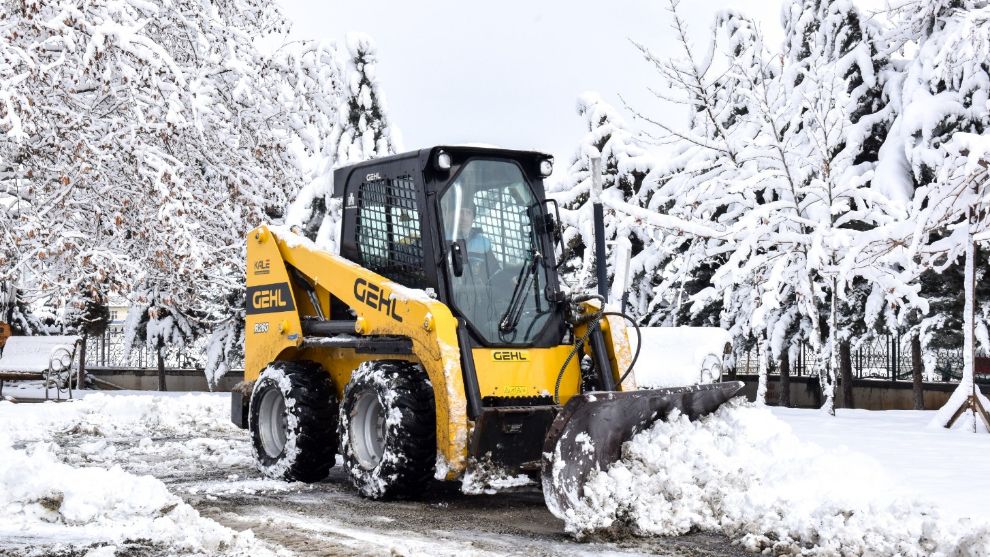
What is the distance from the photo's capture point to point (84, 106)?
1343 cm

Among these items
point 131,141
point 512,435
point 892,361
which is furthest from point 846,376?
point 512,435

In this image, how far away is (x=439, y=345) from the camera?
21.9 ft

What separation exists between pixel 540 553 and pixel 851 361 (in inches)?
564

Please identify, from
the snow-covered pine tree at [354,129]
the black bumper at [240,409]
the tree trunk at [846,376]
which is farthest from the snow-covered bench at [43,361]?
the tree trunk at [846,376]

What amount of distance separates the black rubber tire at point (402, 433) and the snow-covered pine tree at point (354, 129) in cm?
1151

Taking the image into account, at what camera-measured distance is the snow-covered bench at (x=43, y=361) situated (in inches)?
646

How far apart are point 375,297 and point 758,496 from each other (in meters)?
2.87

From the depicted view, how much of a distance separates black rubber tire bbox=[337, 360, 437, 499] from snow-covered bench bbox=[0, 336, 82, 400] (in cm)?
1090

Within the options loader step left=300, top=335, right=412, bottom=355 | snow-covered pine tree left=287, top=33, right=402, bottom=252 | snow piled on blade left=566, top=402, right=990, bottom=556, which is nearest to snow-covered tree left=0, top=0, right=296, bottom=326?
snow-covered pine tree left=287, top=33, right=402, bottom=252

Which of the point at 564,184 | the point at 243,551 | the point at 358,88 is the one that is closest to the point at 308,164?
the point at 358,88

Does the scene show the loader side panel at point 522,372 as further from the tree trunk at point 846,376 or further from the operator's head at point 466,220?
the tree trunk at point 846,376

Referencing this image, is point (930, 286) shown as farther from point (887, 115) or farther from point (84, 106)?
point (84, 106)

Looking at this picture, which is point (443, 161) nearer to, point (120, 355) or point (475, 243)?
point (475, 243)

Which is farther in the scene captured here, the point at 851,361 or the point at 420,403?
the point at 851,361
